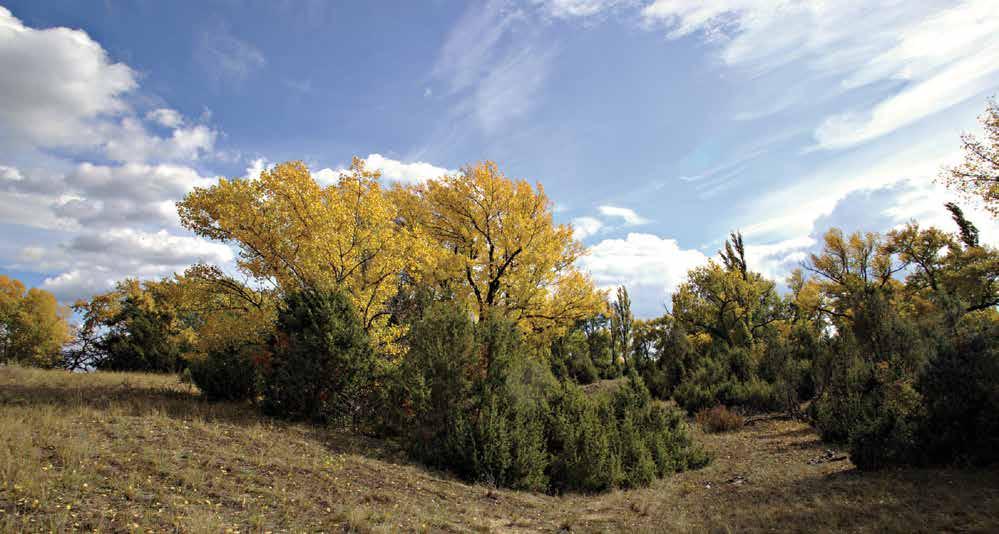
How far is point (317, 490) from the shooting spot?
7543mm

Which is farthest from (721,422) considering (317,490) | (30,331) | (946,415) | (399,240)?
(30,331)

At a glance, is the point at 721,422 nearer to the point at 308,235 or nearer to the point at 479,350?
the point at 479,350

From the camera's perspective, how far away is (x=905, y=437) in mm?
9422

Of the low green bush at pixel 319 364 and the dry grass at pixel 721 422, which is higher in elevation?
the low green bush at pixel 319 364

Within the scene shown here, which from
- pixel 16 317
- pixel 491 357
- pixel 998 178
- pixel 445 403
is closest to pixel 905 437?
pixel 491 357

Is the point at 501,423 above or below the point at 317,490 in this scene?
above

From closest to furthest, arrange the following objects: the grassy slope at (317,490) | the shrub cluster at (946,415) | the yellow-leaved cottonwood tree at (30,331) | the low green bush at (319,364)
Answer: the grassy slope at (317,490) → the shrub cluster at (946,415) → the low green bush at (319,364) → the yellow-leaved cottonwood tree at (30,331)

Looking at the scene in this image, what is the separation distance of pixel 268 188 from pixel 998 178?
27209 millimetres

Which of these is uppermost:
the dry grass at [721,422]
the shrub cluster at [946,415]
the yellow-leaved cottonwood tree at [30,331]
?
the yellow-leaved cottonwood tree at [30,331]

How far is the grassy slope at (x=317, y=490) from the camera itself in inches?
238

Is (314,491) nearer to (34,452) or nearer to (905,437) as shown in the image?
(34,452)

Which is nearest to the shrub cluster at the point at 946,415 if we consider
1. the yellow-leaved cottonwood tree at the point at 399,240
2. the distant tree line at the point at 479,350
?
the distant tree line at the point at 479,350

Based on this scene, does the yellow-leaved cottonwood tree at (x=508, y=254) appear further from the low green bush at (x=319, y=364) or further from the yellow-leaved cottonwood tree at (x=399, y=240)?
the low green bush at (x=319, y=364)

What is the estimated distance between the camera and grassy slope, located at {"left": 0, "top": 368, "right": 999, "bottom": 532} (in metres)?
6.04
